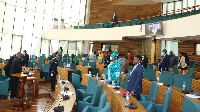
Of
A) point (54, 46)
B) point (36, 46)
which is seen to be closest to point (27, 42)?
point (36, 46)

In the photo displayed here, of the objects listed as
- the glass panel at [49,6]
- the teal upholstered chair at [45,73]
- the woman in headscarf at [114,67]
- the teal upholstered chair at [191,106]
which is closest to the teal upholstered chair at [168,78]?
the woman in headscarf at [114,67]

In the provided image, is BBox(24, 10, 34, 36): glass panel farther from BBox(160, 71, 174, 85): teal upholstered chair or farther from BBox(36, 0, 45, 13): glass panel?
BBox(160, 71, 174, 85): teal upholstered chair

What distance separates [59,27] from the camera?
1916cm

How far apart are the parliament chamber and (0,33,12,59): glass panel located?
0.08m

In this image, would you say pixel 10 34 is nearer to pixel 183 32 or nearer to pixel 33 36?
pixel 33 36

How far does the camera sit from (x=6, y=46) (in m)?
14.6

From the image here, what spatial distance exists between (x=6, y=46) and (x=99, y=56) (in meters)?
7.67

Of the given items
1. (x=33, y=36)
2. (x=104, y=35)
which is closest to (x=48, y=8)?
(x=33, y=36)

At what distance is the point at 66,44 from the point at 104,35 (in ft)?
19.8

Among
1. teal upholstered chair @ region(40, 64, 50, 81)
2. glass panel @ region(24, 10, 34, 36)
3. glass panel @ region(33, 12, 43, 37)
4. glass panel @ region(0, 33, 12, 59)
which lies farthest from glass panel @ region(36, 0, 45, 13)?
teal upholstered chair @ region(40, 64, 50, 81)

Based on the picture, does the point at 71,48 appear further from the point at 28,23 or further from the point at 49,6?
the point at 28,23

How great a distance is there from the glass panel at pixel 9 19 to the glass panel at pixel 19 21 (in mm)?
400

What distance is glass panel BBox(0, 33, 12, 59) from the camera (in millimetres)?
14418

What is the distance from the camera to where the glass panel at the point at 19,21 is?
1543 centimetres
